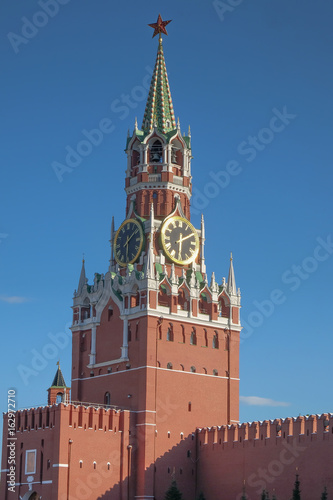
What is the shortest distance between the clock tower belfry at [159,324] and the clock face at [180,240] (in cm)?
8

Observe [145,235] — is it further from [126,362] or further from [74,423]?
[74,423]

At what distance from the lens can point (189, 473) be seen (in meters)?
70.5

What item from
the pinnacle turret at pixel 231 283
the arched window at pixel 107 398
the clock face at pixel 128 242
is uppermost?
the clock face at pixel 128 242

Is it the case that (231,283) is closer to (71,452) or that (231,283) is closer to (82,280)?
(82,280)

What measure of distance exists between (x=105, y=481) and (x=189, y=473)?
6.97 m

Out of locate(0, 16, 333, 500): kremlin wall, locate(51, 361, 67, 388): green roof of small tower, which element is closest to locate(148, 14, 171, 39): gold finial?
locate(0, 16, 333, 500): kremlin wall

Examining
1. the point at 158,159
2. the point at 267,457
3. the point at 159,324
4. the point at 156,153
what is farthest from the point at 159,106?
the point at 267,457

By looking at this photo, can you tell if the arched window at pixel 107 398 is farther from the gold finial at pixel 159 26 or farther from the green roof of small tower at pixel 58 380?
the gold finial at pixel 159 26

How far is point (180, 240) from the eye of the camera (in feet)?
249

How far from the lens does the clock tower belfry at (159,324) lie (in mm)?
69625

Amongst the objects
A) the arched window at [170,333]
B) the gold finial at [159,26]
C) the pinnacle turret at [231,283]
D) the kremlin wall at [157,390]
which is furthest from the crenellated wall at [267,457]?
the gold finial at [159,26]

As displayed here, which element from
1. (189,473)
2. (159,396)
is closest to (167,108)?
(159,396)

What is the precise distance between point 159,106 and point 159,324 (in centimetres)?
1911

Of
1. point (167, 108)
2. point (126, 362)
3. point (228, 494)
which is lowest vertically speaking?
point (228, 494)
